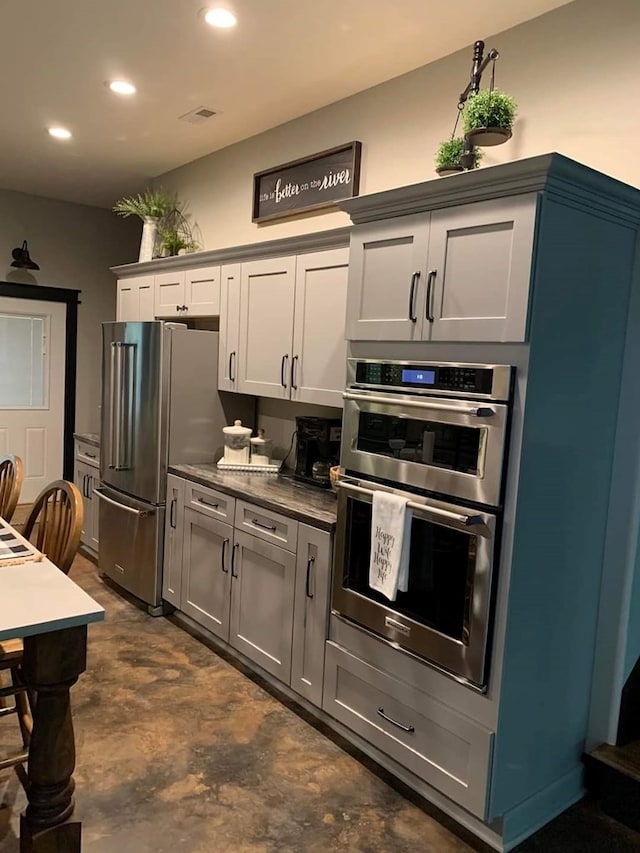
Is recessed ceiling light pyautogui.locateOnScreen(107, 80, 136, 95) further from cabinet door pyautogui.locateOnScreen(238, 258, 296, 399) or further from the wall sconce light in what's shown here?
the wall sconce light

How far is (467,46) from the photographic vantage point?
9.00ft

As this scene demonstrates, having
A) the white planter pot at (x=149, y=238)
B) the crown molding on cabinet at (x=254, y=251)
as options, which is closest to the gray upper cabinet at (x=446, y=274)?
the crown molding on cabinet at (x=254, y=251)

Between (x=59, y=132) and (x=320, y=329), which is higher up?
(x=59, y=132)

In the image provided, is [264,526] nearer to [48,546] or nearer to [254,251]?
[48,546]

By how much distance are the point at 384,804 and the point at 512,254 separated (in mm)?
1878

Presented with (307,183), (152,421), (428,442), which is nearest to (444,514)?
(428,442)

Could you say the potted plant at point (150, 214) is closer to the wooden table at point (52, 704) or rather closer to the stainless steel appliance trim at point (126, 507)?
the stainless steel appliance trim at point (126, 507)

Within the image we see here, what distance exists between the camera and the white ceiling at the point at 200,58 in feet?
8.32

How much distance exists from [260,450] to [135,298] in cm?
163

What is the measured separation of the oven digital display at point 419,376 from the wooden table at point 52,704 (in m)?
1.21

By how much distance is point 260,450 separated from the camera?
380 centimetres

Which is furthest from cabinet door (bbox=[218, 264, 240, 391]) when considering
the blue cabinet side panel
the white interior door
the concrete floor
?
the white interior door

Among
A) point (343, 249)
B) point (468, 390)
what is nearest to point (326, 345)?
point (343, 249)

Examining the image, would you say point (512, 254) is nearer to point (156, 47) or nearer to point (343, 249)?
point (343, 249)
